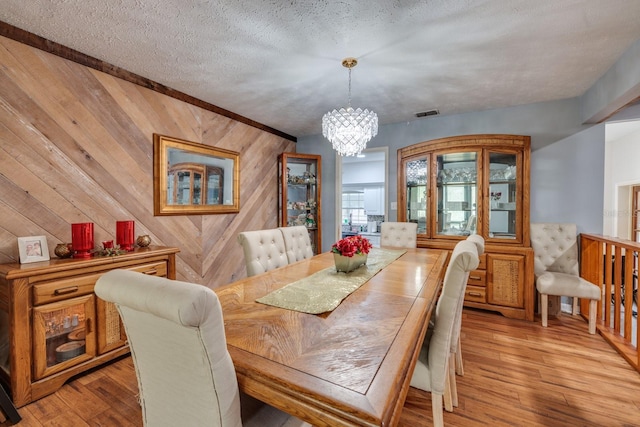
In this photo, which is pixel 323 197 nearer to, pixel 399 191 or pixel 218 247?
pixel 399 191

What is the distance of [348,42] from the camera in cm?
203

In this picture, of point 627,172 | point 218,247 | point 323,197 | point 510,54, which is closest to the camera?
point 510,54

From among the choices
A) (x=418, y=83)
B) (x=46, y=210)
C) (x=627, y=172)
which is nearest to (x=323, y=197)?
(x=418, y=83)

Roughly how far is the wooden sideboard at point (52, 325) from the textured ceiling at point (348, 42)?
1.60m

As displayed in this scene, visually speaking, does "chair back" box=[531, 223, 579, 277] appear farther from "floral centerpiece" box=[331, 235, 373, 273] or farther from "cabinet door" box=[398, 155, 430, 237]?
"floral centerpiece" box=[331, 235, 373, 273]

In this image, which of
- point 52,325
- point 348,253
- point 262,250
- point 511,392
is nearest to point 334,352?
point 348,253

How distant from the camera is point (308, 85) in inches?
109

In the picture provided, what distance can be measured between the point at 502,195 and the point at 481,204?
1.01 feet

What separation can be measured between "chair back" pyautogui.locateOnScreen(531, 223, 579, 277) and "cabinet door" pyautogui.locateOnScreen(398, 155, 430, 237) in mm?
1219

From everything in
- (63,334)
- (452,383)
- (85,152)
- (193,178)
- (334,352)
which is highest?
(85,152)

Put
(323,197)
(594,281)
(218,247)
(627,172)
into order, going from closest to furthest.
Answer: (594,281)
(218,247)
(323,197)
(627,172)

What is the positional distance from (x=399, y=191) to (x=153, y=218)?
2913 millimetres

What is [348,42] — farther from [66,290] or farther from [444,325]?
[66,290]

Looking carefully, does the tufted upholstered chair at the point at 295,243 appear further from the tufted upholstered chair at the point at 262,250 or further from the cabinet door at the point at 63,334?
the cabinet door at the point at 63,334
